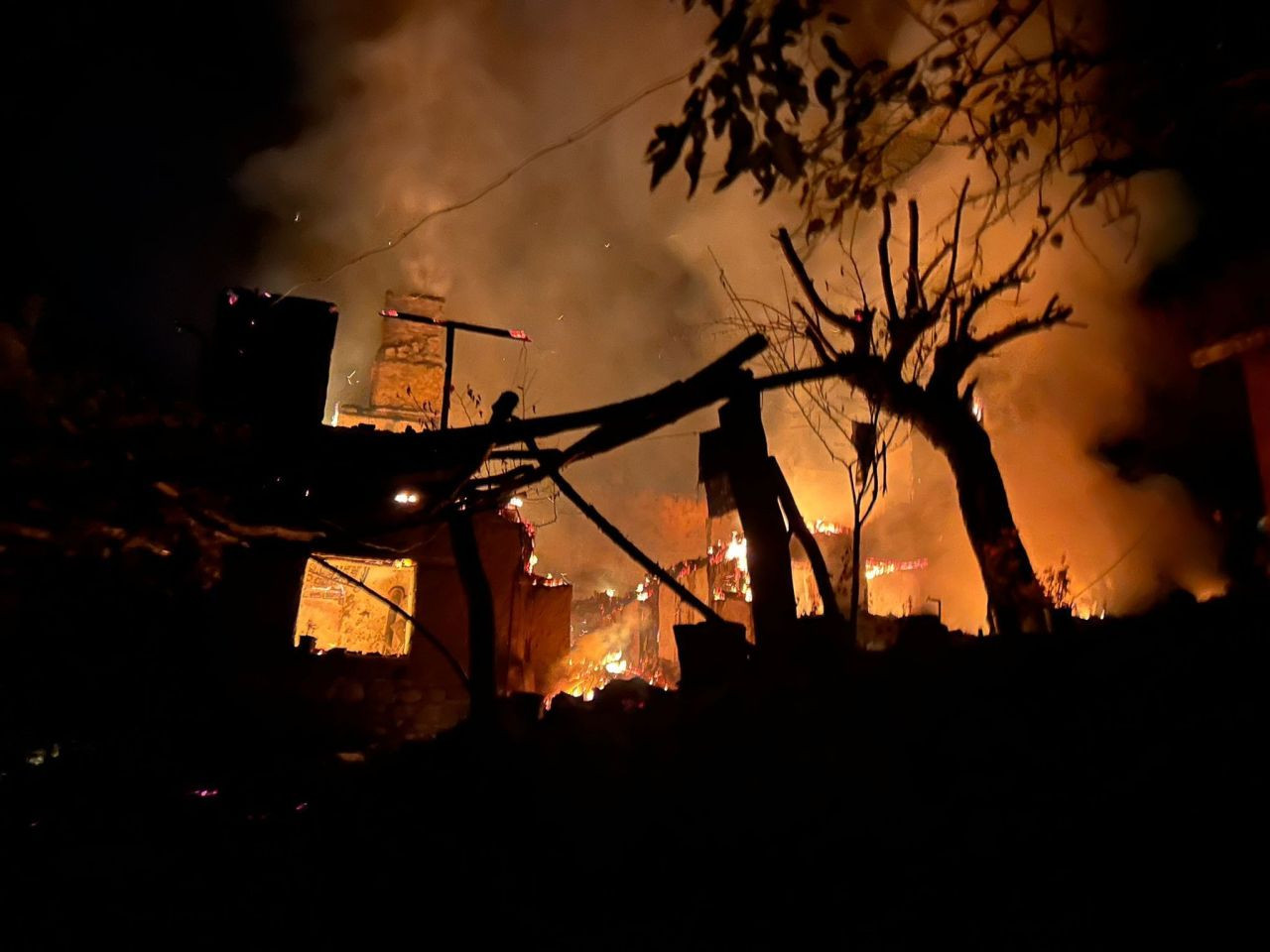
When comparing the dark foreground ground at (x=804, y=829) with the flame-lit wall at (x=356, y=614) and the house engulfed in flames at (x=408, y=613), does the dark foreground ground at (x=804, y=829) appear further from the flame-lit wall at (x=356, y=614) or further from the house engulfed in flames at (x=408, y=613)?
the flame-lit wall at (x=356, y=614)

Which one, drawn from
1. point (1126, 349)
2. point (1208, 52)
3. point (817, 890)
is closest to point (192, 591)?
point (817, 890)

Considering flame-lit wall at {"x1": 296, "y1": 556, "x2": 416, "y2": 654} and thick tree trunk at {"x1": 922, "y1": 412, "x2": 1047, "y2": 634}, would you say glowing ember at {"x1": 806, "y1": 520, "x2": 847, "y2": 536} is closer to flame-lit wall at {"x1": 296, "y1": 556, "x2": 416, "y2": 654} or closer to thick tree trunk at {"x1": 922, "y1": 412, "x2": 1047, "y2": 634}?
flame-lit wall at {"x1": 296, "y1": 556, "x2": 416, "y2": 654}

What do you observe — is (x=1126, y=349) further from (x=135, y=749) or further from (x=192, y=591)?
(x=135, y=749)

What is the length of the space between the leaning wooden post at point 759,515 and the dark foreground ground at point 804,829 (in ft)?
1.35

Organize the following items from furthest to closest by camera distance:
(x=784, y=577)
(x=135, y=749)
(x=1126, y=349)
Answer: (x=1126, y=349) < (x=135, y=749) < (x=784, y=577)

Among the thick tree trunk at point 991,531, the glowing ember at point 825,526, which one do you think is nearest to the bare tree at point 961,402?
the thick tree trunk at point 991,531

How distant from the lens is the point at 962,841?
3375 mm

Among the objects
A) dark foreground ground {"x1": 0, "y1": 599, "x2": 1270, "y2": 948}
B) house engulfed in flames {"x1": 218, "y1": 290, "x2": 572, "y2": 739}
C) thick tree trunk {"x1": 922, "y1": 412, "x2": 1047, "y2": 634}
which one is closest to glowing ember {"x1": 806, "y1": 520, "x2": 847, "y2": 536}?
house engulfed in flames {"x1": 218, "y1": 290, "x2": 572, "y2": 739}

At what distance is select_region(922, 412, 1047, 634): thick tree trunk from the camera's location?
10.9 m

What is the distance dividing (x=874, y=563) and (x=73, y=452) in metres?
30.5

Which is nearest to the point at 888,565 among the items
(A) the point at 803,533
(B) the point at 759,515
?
(A) the point at 803,533

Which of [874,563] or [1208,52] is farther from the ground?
[874,563]

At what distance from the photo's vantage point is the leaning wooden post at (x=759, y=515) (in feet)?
15.8

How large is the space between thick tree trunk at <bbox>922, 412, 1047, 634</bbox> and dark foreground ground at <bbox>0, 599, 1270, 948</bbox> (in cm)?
441
